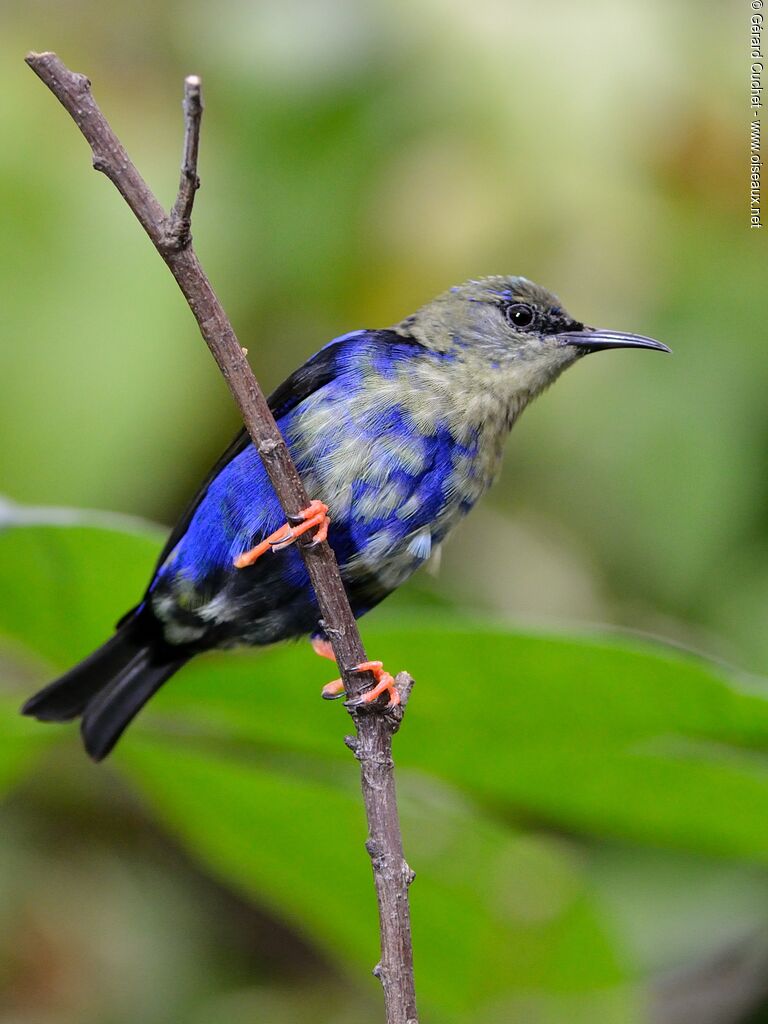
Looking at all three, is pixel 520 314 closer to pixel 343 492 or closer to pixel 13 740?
pixel 343 492

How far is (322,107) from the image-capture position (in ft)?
14.1

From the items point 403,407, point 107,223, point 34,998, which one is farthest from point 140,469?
point 34,998

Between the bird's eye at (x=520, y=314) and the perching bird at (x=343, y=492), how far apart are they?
0.09ft

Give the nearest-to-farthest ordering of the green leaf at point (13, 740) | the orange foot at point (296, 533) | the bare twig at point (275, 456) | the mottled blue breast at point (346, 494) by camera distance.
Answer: the bare twig at point (275, 456) → the orange foot at point (296, 533) → the green leaf at point (13, 740) → the mottled blue breast at point (346, 494)

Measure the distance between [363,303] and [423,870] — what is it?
2.01m

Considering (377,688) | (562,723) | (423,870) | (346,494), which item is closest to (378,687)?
(377,688)

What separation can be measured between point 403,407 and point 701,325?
4.38 feet

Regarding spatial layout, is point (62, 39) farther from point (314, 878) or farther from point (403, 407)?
point (314, 878)

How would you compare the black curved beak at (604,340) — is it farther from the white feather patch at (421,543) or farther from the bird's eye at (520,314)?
the white feather patch at (421,543)

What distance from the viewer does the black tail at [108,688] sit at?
10.9 feet

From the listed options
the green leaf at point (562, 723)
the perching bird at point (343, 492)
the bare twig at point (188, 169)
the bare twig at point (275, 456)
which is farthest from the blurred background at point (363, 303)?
the bare twig at point (188, 169)

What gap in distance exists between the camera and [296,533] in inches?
93.6

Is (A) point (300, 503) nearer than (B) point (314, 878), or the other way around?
(A) point (300, 503)

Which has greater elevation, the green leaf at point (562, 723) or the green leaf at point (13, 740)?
the green leaf at point (562, 723)
